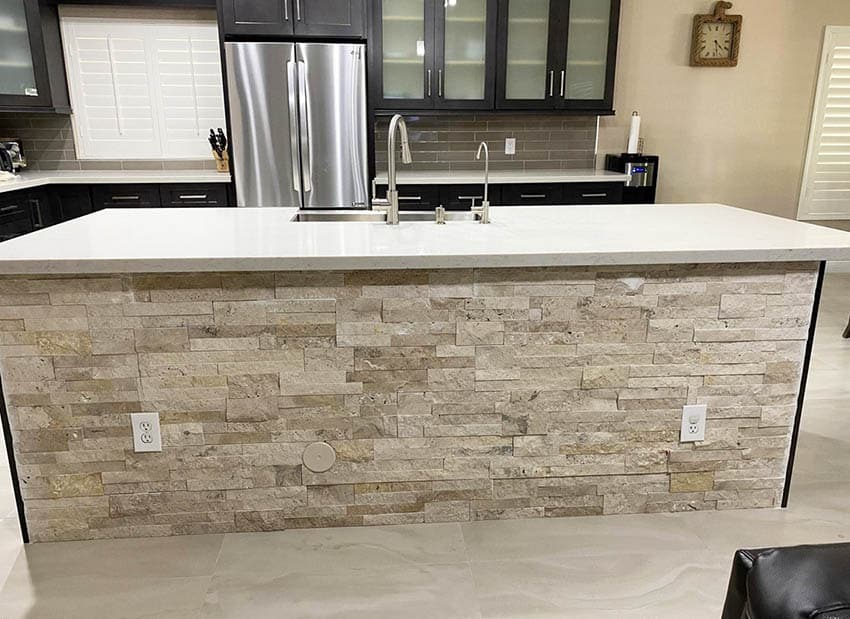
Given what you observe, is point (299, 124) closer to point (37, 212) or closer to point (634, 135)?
point (37, 212)

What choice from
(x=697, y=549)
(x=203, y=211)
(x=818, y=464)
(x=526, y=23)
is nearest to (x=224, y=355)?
(x=203, y=211)

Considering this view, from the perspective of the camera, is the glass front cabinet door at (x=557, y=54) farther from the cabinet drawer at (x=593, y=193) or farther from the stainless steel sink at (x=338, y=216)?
the stainless steel sink at (x=338, y=216)

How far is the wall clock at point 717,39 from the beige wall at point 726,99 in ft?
0.19

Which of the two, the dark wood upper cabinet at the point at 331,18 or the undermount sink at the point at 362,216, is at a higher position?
the dark wood upper cabinet at the point at 331,18

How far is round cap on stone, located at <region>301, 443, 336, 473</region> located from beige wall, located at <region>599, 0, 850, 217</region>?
3.88m

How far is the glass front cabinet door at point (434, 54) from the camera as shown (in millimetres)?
4402

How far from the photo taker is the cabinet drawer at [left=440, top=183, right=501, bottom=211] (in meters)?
4.43

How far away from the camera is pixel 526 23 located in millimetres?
4504

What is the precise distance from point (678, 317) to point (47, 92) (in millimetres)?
4450

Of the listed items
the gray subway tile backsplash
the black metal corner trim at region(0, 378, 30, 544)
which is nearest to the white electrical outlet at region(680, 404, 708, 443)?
the black metal corner trim at region(0, 378, 30, 544)

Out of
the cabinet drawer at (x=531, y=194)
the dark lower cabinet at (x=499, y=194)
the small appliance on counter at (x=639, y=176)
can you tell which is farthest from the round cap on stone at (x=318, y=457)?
the small appliance on counter at (x=639, y=176)

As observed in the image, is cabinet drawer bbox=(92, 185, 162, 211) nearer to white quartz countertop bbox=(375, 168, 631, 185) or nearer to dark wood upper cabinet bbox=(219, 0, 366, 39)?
dark wood upper cabinet bbox=(219, 0, 366, 39)

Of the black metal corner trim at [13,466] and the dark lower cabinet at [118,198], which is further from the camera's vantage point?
the dark lower cabinet at [118,198]

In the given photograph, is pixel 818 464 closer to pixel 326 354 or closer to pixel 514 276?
pixel 514 276
